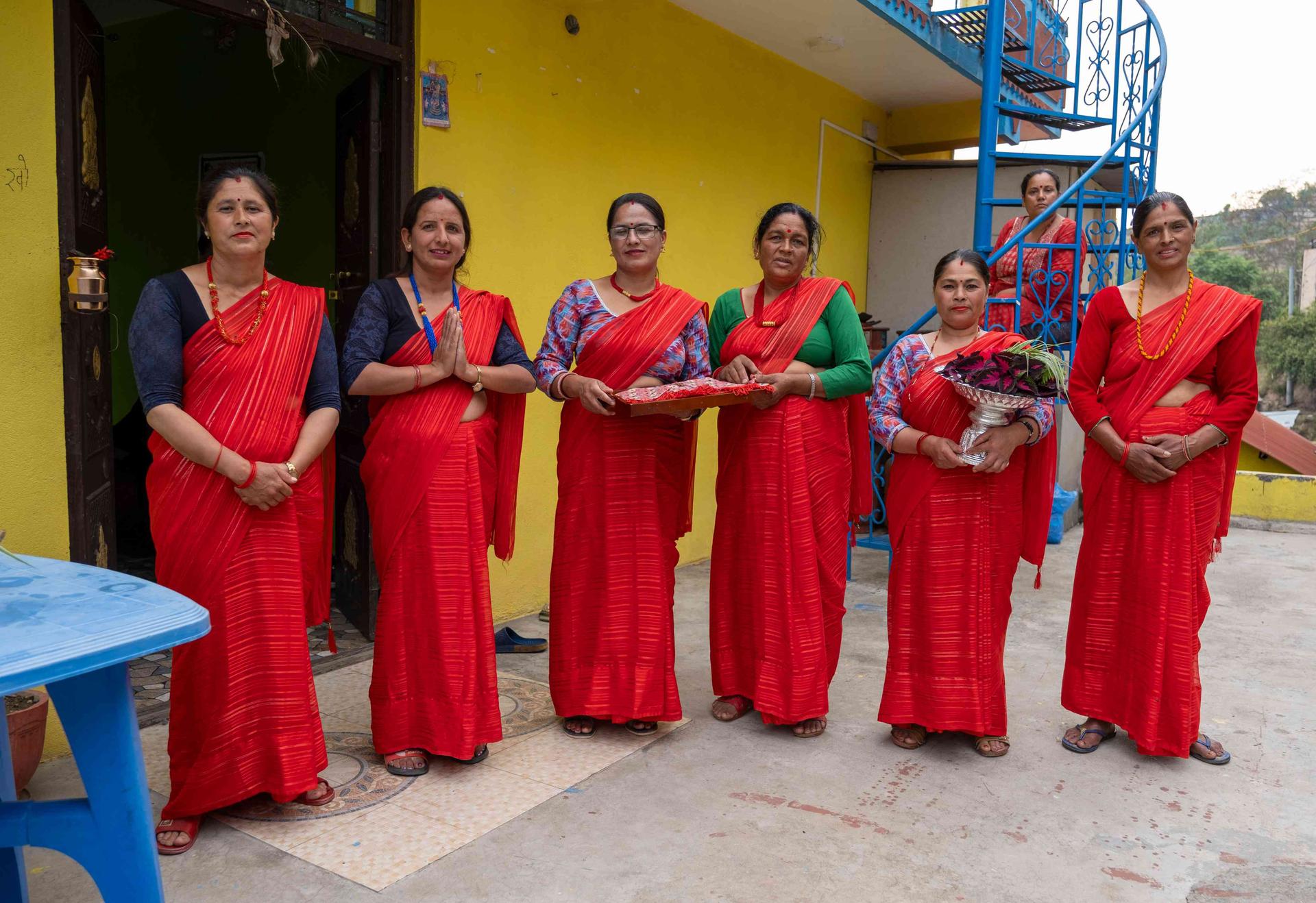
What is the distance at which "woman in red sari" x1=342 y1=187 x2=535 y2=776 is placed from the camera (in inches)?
124

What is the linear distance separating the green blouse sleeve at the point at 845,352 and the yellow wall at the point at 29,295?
2.62 meters

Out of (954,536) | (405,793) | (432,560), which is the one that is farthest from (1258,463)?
(405,793)

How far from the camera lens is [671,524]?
361cm

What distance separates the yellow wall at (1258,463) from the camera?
1120cm

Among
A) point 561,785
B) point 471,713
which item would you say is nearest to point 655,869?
point 561,785

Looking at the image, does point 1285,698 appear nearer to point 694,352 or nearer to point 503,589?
point 694,352

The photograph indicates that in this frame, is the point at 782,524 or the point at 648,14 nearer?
the point at 782,524

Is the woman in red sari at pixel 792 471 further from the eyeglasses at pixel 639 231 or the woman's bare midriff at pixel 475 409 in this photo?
the woman's bare midriff at pixel 475 409

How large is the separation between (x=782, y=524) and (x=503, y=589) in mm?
2162

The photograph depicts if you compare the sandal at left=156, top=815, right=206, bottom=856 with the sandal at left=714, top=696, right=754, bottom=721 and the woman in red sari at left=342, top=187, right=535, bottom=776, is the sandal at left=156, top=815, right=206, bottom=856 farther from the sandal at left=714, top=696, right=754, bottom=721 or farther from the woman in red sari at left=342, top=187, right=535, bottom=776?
the sandal at left=714, top=696, right=754, bottom=721

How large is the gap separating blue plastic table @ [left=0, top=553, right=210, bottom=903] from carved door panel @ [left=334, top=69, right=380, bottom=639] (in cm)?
276

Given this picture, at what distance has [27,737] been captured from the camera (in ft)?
9.97

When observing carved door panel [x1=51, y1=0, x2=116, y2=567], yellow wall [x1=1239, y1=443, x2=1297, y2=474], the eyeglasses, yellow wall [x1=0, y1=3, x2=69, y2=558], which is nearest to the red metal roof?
yellow wall [x1=1239, y1=443, x2=1297, y2=474]

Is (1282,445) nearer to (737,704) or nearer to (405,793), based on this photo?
(737,704)
